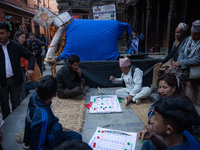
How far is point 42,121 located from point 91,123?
1208 mm

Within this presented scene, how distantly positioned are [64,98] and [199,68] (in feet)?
8.80

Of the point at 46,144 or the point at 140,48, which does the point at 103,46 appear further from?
the point at 46,144

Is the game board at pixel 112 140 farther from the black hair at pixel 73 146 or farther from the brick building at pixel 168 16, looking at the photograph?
the brick building at pixel 168 16

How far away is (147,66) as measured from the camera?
419cm

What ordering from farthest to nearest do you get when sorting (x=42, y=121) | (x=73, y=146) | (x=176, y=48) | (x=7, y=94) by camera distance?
(x=176, y=48), (x=7, y=94), (x=42, y=121), (x=73, y=146)

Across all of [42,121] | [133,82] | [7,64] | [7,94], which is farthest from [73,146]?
[133,82]

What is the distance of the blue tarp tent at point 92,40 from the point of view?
4.26 m

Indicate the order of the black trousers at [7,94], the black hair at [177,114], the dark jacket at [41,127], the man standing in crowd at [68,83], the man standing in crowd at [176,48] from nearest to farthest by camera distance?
1. the black hair at [177,114]
2. the dark jacket at [41,127]
3. the black trousers at [7,94]
4. the man standing in crowd at [176,48]
5. the man standing in crowd at [68,83]

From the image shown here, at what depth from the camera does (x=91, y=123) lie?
8.04ft

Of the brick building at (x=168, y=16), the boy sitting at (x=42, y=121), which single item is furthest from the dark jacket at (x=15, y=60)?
the brick building at (x=168, y=16)

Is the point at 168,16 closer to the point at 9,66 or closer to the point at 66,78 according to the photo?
the point at 66,78

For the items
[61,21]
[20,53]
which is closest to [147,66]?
[61,21]

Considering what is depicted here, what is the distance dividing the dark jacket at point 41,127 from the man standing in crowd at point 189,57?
226cm

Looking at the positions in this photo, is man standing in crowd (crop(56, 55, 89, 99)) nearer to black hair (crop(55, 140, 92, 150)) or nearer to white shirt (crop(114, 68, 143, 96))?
white shirt (crop(114, 68, 143, 96))
